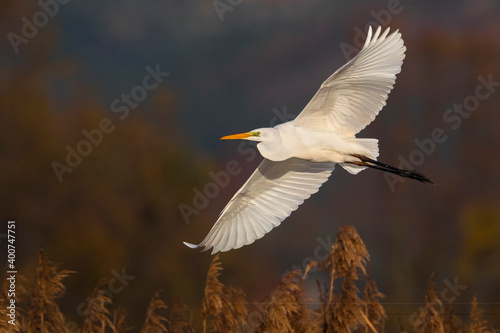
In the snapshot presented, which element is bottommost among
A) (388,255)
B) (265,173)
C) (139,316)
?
(139,316)

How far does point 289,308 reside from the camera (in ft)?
15.7

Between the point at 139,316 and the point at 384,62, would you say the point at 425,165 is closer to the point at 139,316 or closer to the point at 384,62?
the point at 139,316

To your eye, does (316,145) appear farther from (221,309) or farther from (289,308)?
(221,309)

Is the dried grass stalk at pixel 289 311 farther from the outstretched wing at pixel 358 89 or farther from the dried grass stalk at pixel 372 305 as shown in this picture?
the outstretched wing at pixel 358 89

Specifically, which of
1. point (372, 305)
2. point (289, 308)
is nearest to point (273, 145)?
point (289, 308)

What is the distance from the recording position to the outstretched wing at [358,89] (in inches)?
185

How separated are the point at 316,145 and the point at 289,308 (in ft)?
3.83

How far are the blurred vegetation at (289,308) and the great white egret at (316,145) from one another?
1.61 feet

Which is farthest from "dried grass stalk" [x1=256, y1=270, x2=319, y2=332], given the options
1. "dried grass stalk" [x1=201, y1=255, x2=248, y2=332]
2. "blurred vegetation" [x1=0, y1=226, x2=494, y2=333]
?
"dried grass stalk" [x1=201, y1=255, x2=248, y2=332]

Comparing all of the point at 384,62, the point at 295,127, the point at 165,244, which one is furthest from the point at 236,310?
the point at 165,244

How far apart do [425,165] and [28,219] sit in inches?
345

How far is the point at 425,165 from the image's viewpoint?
15.9m

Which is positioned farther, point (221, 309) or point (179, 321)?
point (179, 321)

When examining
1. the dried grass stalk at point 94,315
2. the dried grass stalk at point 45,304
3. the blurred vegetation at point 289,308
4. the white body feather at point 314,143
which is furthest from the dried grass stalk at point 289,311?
the dried grass stalk at point 45,304
